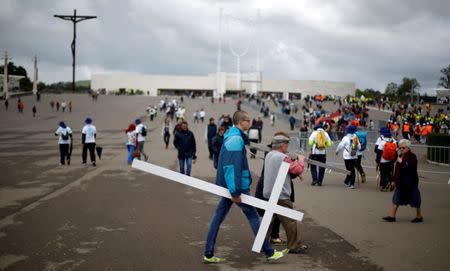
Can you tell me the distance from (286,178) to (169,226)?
223 centimetres

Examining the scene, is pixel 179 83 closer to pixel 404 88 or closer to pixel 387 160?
pixel 404 88

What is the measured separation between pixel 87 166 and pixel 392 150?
898cm

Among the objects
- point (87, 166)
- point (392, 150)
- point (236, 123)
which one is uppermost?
point (236, 123)

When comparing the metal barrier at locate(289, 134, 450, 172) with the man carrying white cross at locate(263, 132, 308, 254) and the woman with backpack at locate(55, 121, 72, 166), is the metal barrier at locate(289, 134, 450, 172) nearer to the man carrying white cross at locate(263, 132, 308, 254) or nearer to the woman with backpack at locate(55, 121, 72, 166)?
the woman with backpack at locate(55, 121, 72, 166)

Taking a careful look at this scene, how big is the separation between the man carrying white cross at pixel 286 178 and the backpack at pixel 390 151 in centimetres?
579

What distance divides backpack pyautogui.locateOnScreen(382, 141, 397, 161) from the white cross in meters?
6.34

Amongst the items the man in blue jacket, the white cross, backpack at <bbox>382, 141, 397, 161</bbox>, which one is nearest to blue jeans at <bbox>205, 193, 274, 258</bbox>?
the man in blue jacket

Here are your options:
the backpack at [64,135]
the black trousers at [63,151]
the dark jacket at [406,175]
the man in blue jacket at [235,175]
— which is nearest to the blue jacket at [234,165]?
the man in blue jacket at [235,175]

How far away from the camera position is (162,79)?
121562 mm

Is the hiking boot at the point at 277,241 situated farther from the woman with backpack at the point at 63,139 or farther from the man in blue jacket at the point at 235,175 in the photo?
the woman with backpack at the point at 63,139

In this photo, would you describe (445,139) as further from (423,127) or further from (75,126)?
(75,126)

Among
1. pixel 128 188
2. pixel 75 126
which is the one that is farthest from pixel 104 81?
pixel 128 188

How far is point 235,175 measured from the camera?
5.53 meters

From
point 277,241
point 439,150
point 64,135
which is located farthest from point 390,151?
point 64,135
